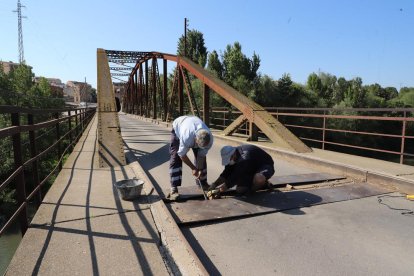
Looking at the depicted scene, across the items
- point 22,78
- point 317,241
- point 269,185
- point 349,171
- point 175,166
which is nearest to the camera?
point 317,241

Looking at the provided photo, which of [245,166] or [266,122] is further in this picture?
[266,122]

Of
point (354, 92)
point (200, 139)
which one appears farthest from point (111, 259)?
point (354, 92)

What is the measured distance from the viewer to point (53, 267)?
8.69ft

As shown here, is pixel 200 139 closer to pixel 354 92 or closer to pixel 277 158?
pixel 277 158

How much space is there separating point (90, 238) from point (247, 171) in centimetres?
226

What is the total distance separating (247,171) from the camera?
4.63 metres

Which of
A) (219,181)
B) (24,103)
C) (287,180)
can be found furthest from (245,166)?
(24,103)

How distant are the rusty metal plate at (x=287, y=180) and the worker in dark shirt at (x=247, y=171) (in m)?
0.32

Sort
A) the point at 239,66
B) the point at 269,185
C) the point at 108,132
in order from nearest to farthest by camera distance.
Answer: the point at 269,185 < the point at 108,132 < the point at 239,66

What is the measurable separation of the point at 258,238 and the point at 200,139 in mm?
1348

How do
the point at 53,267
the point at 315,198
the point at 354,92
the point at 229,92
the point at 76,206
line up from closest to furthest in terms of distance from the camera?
the point at 53,267
the point at 76,206
the point at 315,198
the point at 229,92
the point at 354,92

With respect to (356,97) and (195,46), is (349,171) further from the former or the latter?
(195,46)

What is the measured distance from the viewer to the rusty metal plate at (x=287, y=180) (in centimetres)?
484

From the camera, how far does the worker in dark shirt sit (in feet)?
15.0
